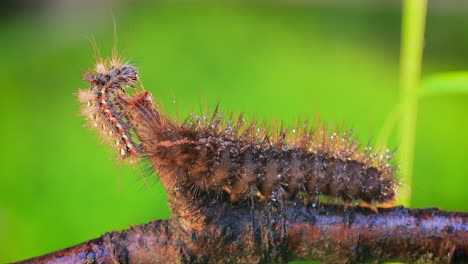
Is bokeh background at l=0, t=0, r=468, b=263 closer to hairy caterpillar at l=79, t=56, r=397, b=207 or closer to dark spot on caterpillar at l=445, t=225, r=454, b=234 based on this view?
hairy caterpillar at l=79, t=56, r=397, b=207

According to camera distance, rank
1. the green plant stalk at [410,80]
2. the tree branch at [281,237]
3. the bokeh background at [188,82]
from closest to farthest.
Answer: the tree branch at [281,237] < the green plant stalk at [410,80] < the bokeh background at [188,82]

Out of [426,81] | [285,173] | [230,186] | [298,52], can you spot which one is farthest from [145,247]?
[298,52]

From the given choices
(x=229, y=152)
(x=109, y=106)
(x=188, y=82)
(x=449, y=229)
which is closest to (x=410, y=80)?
(x=449, y=229)

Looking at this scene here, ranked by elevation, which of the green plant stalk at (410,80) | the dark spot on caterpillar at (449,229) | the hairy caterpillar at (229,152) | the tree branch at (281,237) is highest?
the green plant stalk at (410,80)

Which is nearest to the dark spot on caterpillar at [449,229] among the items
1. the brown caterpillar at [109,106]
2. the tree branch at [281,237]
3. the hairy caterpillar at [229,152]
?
the tree branch at [281,237]

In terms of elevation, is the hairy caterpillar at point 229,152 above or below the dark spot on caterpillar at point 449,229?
above

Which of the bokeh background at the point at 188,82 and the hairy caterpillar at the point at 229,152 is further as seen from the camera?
the bokeh background at the point at 188,82

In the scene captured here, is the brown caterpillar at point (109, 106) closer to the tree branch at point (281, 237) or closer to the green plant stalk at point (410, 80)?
the tree branch at point (281, 237)

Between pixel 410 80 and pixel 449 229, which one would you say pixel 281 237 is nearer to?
pixel 449 229
